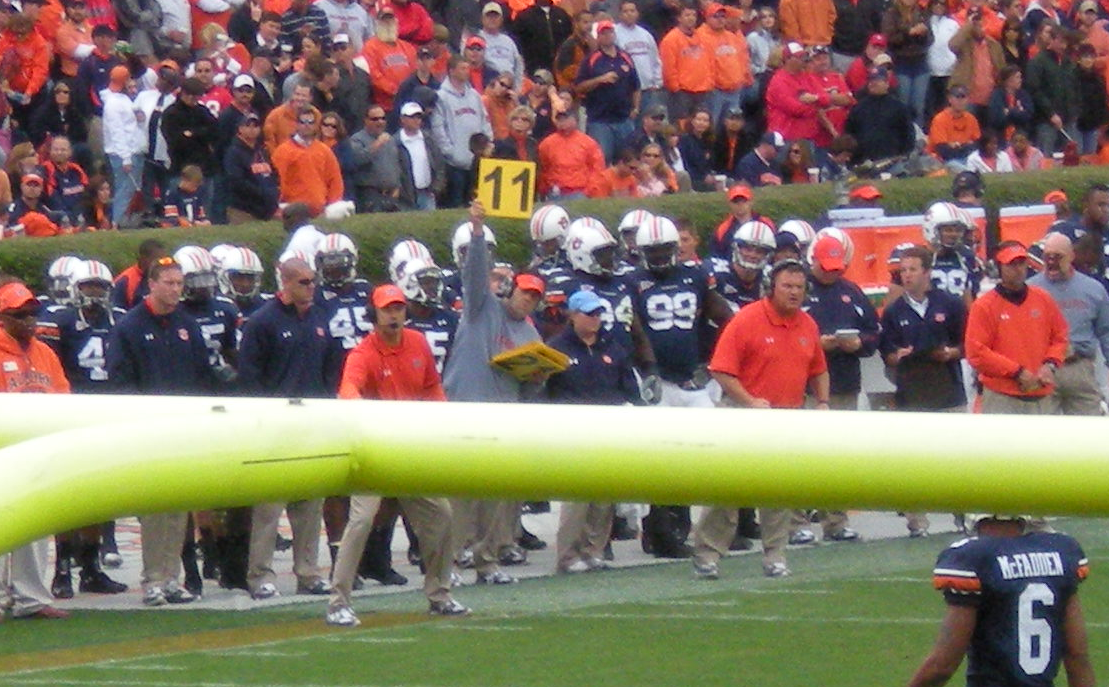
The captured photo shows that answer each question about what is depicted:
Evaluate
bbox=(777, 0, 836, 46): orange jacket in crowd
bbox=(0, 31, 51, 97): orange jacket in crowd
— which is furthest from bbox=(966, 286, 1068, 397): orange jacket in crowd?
bbox=(777, 0, 836, 46): orange jacket in crowd

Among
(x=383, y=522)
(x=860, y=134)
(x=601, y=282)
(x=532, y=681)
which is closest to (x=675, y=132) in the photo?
(x=860, y=134)

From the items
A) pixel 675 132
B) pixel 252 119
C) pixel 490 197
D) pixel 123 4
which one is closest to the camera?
pixel 490 197

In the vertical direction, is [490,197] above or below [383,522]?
above

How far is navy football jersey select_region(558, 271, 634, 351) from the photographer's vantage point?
11.9 metres

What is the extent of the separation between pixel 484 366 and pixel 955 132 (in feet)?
39.2

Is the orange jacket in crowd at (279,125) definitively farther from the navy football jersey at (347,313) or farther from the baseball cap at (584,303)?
the baseball cap at (584,303)

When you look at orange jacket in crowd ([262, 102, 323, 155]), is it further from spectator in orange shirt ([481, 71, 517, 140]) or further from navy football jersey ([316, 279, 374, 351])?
navy football jersey ([316, 279, 374, 351])

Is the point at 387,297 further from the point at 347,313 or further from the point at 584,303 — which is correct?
the point at 347,313

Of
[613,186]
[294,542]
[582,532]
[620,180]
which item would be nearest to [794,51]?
[620,180]

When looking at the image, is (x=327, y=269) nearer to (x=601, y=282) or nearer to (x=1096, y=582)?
(x=601, y=282)

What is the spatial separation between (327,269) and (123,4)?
778 centimetres

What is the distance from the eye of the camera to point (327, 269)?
12047 mm

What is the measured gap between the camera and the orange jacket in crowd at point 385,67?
1930cm

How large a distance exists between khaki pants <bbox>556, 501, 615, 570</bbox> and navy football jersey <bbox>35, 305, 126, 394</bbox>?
90.3 inches
